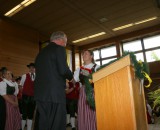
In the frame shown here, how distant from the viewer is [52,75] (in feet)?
7.04

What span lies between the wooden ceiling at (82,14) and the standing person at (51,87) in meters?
4.97

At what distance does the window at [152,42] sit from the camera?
32.2ft

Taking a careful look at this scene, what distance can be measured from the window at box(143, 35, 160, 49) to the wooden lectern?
8694 millimetres

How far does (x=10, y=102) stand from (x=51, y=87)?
1956mm

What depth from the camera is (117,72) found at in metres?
1.62

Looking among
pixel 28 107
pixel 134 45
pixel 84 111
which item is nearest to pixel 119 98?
pixel 84 111

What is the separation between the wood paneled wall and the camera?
761 cm

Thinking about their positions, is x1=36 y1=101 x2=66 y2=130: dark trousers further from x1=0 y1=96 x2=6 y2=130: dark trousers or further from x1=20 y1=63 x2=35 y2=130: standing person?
x1=20 y1=63 x2=35 y2=130: standing person

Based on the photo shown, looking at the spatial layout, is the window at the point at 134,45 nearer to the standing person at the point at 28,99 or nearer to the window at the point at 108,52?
the window at the point at 108,52

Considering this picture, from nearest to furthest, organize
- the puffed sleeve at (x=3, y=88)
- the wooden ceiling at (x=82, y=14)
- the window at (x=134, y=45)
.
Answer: the puffed sleeve at (x=3, y=88)
the wooden ceiling at (x=82, y=14)
the window at (x=134, y=45)

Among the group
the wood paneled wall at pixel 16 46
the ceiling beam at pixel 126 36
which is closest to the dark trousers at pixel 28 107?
the wood paneled wall at pixel 16 46

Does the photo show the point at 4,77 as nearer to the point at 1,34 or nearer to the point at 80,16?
the point at 1,34

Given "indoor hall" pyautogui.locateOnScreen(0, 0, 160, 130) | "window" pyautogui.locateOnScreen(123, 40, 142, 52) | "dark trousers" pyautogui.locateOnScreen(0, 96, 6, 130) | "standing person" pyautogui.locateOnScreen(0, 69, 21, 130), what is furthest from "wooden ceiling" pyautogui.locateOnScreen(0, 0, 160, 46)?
"dark trousers" pyautogui.locateOnScreen(0, 96, 6, 130)

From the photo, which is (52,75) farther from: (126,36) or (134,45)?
(134,45)
